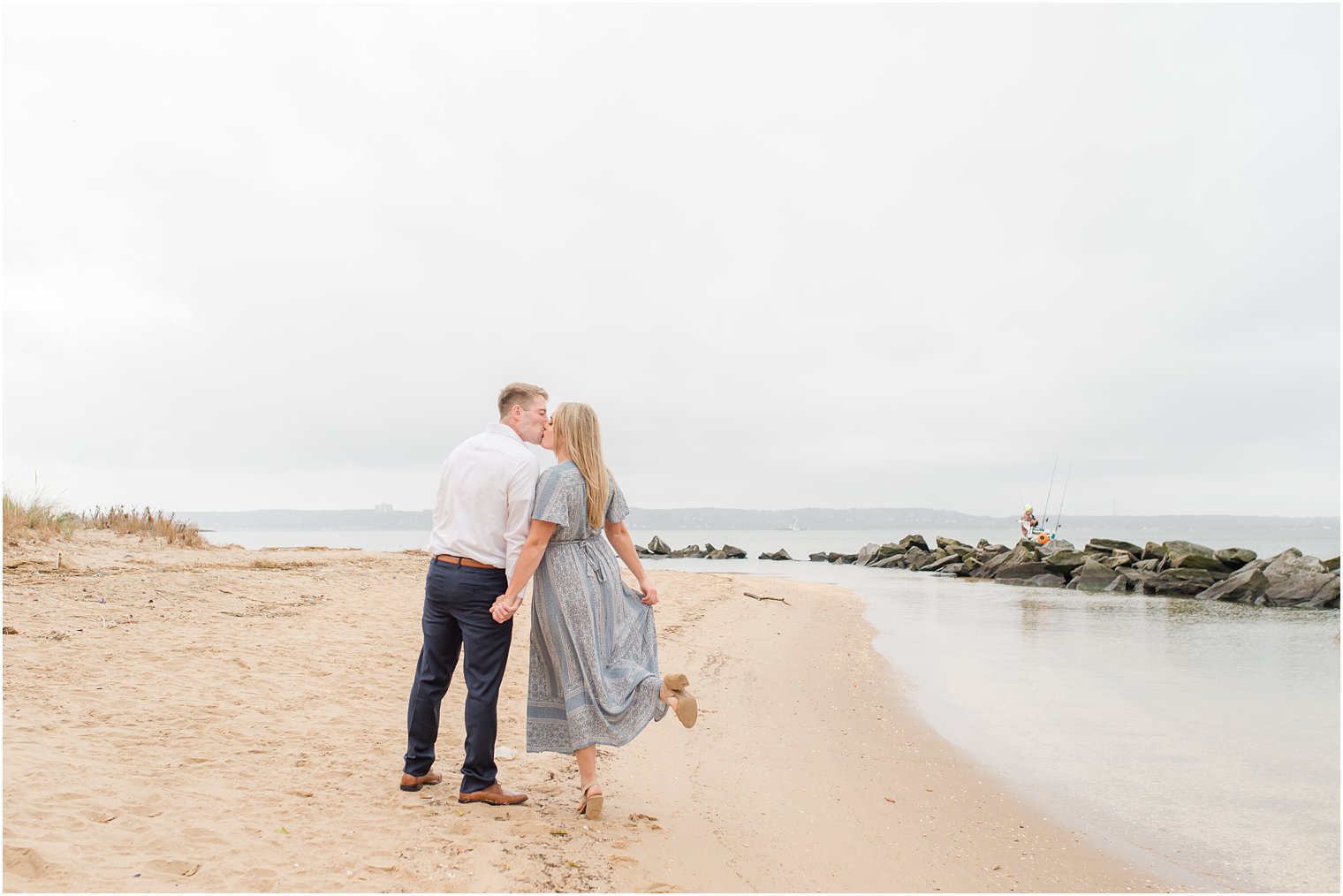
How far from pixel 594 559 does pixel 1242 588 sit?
997 inches

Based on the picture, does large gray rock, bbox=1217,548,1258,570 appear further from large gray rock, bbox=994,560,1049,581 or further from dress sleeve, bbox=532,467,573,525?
dress sleeve, bbox=532,467,573,525

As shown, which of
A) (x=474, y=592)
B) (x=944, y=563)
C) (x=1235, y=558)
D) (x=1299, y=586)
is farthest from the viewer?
(x=944, y=563)

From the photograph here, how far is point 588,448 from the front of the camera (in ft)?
14.0

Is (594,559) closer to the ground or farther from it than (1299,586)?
farther from it

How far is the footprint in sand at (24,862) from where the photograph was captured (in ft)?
9.68

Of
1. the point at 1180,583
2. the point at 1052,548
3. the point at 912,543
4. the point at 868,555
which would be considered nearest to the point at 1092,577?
the point at 1180,583

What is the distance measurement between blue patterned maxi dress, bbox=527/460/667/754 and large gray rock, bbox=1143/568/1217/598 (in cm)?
2514

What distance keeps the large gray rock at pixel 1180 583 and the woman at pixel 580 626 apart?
989 inches

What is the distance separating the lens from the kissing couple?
162 inches

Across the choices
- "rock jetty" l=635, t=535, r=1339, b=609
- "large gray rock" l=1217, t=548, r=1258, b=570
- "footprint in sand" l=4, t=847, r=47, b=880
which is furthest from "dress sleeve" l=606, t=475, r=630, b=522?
"large gray rock" l=1217, t=548, r=1258, b=570

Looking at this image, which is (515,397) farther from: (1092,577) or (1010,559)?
(1010,559)

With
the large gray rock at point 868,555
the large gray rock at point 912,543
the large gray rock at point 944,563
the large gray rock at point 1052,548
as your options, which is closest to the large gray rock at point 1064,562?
the large gray rock at point 1052,548

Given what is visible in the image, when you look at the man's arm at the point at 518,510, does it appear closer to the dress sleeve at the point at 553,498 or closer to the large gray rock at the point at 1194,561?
the dress sleeve at the point at 553,498

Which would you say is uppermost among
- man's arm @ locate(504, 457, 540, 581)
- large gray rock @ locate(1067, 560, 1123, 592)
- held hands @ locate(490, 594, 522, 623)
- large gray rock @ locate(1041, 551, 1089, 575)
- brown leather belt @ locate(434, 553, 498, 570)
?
man's arm @ locate(504, 457, 540, 581)
